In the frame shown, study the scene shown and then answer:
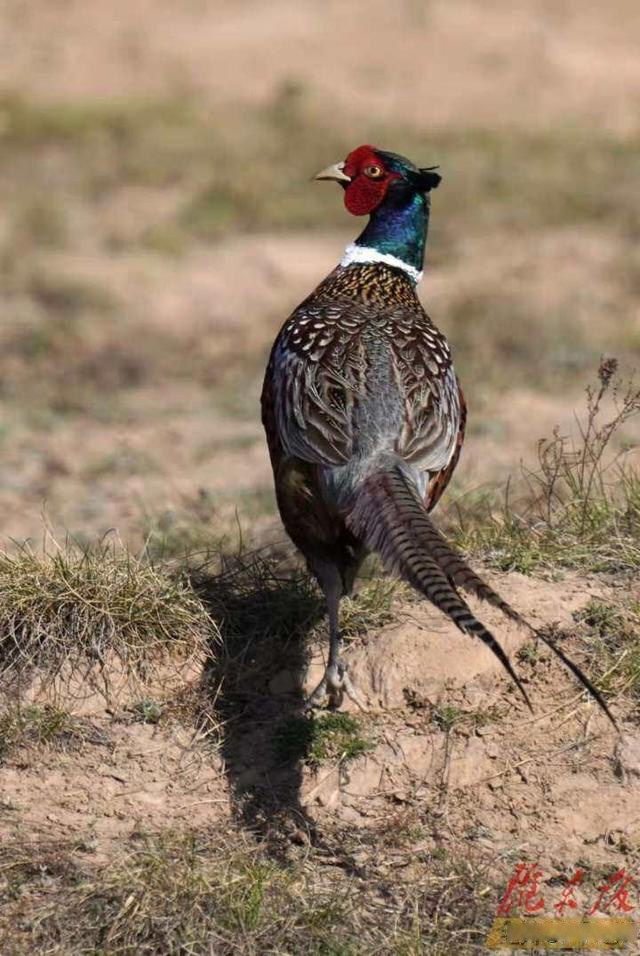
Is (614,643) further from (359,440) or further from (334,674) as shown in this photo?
(359,440)

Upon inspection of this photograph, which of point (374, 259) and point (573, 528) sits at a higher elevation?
point (374, 259)

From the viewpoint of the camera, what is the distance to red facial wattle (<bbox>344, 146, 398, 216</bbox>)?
453cm

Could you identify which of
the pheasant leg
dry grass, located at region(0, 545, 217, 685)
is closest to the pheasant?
the pheasant leg

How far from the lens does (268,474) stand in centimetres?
638

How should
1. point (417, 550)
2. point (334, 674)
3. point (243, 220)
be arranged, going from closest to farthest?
point (417, 550)
point (334, 674)
point (243, 220)

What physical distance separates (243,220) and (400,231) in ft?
19.1

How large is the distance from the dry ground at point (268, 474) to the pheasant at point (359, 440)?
31 centimetres

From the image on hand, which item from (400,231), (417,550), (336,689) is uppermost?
(400,231)

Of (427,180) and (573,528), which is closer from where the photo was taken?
(573,528)

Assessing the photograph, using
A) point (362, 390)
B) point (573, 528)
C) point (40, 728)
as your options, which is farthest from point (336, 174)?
point (40, 728)

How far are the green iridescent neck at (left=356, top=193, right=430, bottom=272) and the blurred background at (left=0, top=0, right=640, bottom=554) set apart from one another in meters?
1.02

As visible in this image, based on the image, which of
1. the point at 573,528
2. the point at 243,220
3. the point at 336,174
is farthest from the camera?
the point at 243,220

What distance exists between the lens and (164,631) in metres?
3.77

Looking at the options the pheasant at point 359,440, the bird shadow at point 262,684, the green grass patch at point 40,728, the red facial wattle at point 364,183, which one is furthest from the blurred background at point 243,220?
the red facial wattle at point 364,183
